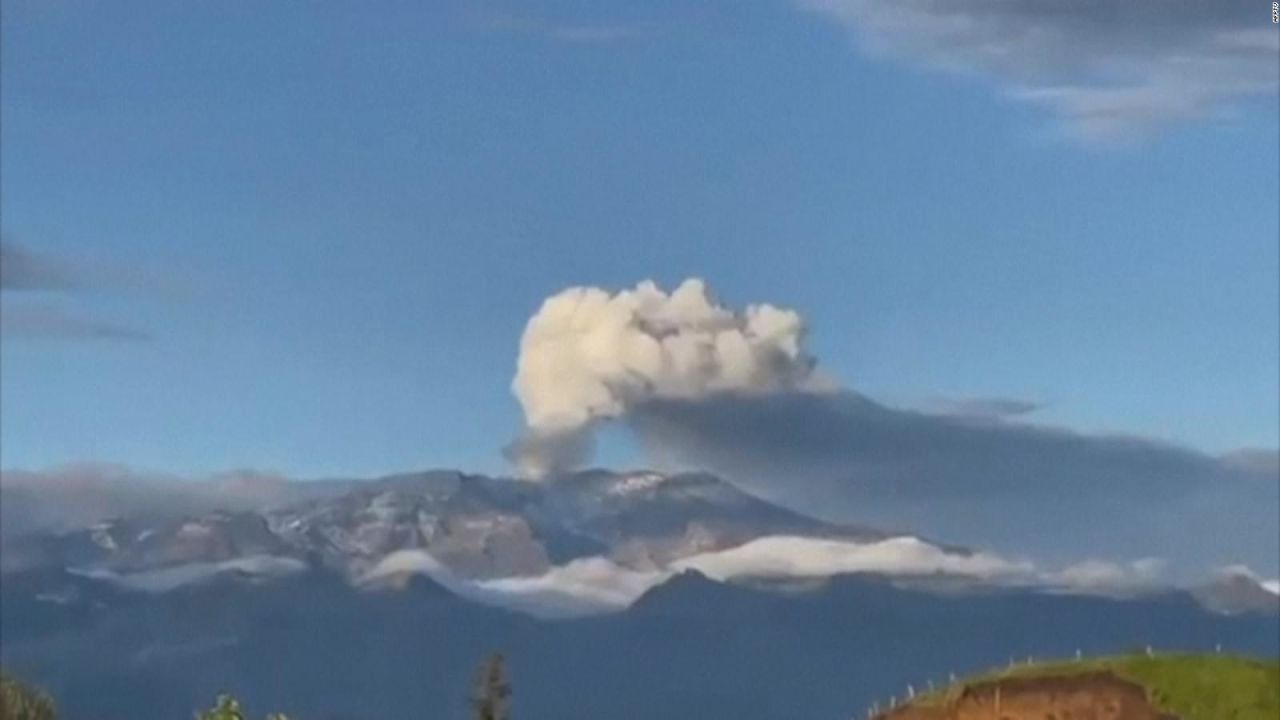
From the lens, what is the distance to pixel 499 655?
547 ft

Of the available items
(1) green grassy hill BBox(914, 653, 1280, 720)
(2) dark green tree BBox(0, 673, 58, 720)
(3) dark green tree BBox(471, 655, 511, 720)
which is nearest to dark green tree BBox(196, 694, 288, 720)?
(3) dark green tree BBox(471, 655, 511, 720)

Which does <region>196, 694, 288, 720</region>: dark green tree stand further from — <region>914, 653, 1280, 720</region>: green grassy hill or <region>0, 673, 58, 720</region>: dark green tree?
<region>914, 653, 1280, 720</region>: green grassy hill

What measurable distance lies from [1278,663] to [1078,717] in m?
14.7

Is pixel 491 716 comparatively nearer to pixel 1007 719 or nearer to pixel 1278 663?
pixel 1007 719

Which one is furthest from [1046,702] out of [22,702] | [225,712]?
[22,702]

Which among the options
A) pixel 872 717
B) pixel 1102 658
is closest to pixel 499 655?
pixel 872 717

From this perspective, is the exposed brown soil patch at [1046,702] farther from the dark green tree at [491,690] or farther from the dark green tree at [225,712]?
the dark green tree at [225,712]

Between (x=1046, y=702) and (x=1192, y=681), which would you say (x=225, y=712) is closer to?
(x=1046, y=702)

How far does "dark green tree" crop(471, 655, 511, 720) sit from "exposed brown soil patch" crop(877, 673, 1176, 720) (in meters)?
30.3

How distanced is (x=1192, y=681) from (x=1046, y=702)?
9.68 m

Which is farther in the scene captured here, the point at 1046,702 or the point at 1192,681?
the point at 1192,681

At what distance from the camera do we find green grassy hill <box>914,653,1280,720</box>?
182 m

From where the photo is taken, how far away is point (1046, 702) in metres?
184

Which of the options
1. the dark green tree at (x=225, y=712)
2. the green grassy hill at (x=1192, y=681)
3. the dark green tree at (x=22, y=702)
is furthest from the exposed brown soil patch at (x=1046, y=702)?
the dark green tree at (x=22, y=702)
